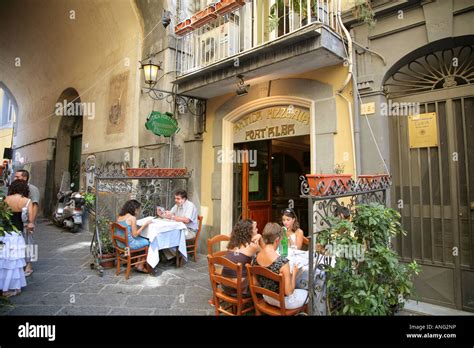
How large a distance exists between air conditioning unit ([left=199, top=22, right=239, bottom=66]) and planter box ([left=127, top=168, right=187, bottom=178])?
2.76 meters

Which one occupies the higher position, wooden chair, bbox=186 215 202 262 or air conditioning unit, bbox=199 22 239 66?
air conditioning unit, bbox=199 22 239 66

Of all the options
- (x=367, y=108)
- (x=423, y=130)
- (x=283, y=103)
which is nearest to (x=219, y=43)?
(x=283, y=103)

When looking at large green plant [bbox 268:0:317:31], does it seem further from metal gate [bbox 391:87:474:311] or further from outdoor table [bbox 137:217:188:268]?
outdoor table [bbox 137:217:188:268]

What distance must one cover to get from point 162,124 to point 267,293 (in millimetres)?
5437

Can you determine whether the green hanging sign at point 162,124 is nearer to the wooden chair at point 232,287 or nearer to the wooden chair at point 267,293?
the wooden chair at point 232,287

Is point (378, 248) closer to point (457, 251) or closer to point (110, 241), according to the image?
point (457, 251)

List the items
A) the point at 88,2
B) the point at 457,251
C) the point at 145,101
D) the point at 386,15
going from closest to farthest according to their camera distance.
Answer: the point at 457,251 < the point at 386,15 < the point at 145,101 < the point at 88,2

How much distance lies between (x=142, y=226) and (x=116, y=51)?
7.40m

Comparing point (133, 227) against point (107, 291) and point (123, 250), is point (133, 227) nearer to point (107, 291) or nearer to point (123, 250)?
point (123, 250)

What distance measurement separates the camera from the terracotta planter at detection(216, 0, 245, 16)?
5.90 meters

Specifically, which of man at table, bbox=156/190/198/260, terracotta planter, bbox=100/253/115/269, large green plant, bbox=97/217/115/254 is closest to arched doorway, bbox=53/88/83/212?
large green plant, bbox=97/217/115/254
